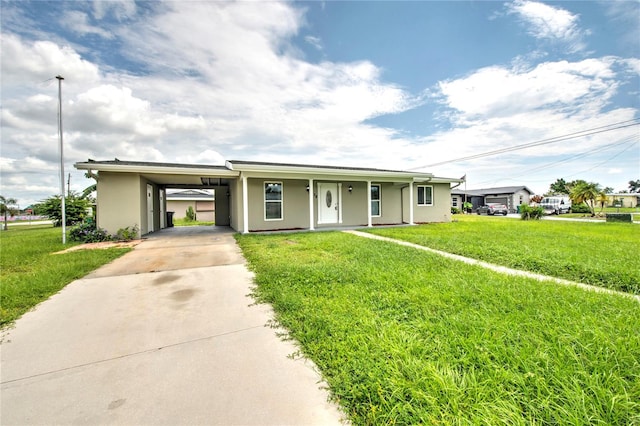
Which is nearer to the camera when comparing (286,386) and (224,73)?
(286,386)

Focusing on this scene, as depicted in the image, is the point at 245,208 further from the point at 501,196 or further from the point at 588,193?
the point at 501,196

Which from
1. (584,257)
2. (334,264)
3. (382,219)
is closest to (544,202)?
(382,219)

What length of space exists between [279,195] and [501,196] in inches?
1400

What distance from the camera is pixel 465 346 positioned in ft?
7.14

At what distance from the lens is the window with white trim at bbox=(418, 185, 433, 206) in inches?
585

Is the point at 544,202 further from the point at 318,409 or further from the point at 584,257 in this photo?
the point at 318,409

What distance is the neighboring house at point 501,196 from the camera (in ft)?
113

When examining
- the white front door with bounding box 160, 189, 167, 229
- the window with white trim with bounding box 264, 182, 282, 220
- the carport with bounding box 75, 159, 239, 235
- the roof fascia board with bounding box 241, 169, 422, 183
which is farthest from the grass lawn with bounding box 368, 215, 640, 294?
the white front door with bounding box 160, 189, 167, 229

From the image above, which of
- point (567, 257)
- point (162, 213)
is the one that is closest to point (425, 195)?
point (567, 257)

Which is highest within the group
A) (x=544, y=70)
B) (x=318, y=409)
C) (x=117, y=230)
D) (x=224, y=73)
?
(x=544, y=70)

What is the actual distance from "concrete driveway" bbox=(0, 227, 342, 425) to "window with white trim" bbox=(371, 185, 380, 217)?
10302 millimetres

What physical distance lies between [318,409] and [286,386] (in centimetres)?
31

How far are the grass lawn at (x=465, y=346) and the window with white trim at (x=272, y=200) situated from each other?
7.10m

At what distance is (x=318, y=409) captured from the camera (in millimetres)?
1638
